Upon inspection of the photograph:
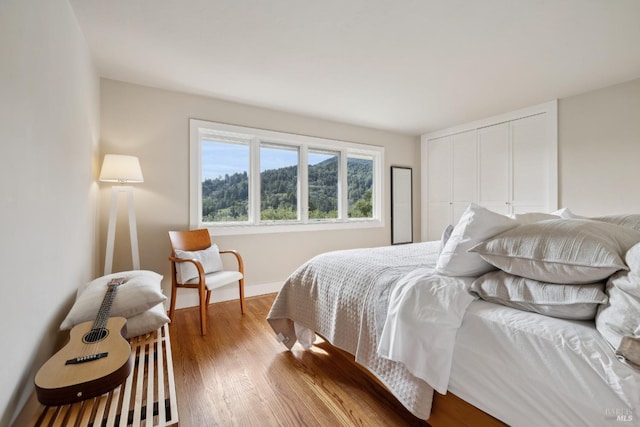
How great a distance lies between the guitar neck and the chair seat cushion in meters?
0.88

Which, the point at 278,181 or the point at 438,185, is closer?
the point at 278,181

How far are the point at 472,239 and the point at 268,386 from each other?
148cm

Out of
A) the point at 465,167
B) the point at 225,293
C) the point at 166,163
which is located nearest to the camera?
the point at 166,163

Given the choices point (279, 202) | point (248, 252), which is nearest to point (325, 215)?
point (279, 202)

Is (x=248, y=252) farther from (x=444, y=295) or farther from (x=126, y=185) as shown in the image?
(x=444, y=295)

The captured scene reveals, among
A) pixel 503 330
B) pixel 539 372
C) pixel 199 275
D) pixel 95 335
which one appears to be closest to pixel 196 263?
pixel 199 275

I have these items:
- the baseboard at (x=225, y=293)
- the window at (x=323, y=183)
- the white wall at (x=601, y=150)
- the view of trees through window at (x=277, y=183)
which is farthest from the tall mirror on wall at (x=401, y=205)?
the baseboard at (x=225, y=293)

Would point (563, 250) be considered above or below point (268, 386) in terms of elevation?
above

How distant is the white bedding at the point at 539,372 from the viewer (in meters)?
0.82

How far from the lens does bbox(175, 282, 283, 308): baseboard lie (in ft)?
10.7

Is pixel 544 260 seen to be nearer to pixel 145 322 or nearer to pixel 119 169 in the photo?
pixel 145 322

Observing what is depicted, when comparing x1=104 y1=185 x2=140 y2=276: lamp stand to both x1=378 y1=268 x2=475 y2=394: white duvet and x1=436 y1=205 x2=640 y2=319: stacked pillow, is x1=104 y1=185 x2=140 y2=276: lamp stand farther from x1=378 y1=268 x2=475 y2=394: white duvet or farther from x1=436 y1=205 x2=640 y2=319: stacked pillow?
x1=436 y1=205 x2=640 y2=319: stacked pillow

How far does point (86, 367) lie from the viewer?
3.66ft

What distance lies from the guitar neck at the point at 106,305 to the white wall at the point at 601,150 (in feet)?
15.2
